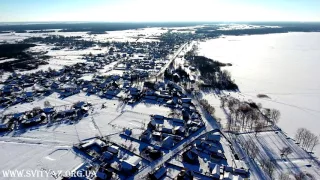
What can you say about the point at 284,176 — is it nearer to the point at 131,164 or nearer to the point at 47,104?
the point at 131,164

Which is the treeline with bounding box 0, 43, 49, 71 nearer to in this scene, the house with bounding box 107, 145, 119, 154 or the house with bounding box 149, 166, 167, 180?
the house with bounding box 107, 145, 119, 154

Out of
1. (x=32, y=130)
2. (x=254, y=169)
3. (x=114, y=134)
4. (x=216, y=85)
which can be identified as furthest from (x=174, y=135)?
(x=216, y=85)

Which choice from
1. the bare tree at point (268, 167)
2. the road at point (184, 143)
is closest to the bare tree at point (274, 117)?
the road at point (184, 143)

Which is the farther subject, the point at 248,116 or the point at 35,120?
the point at 248,116

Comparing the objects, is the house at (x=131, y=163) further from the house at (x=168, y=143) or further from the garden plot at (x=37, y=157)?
the garden plot at (x=37, y=157)

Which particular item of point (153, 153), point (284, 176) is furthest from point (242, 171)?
point (153, 153)

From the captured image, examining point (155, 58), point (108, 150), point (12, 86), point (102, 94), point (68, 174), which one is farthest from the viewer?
point (155, 58)

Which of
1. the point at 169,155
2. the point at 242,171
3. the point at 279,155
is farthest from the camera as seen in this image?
the point at 279,155

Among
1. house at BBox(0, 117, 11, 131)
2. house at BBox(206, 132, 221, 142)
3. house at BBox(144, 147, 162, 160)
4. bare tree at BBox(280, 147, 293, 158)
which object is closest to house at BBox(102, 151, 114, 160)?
house at BBox(144, 147, 162, 160)

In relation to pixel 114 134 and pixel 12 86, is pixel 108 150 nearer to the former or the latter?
pixel 114 134
